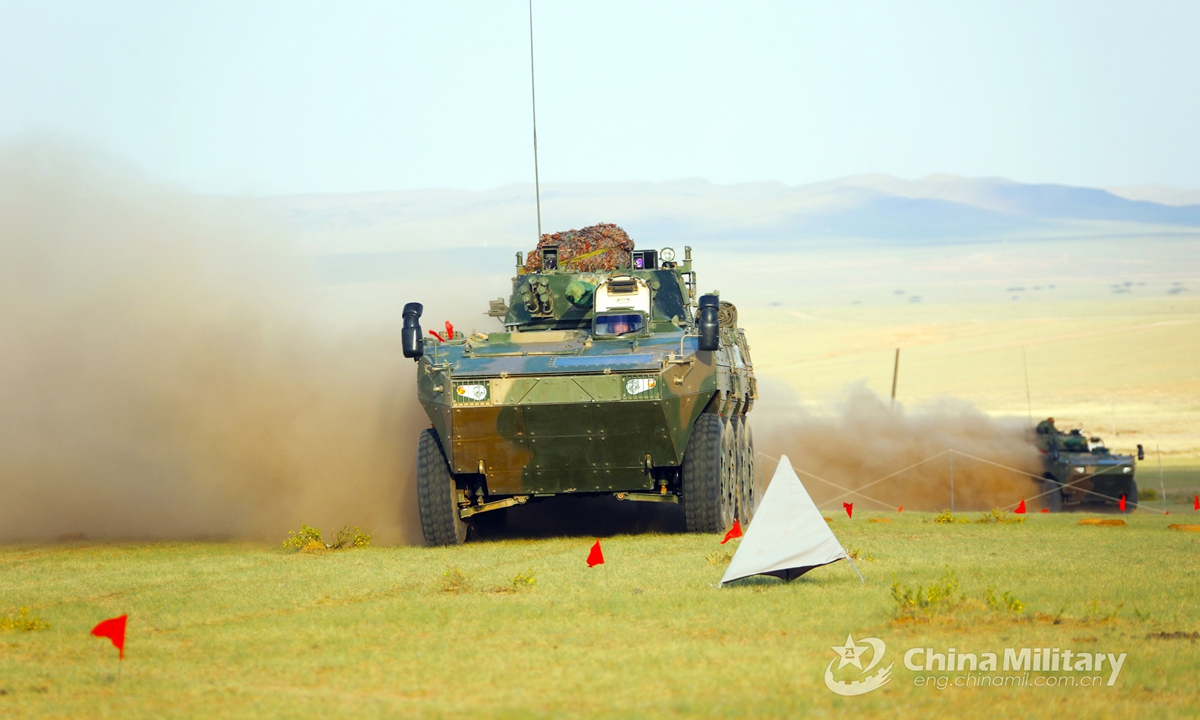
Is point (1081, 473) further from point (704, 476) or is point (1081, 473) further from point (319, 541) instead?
point (319, 541)

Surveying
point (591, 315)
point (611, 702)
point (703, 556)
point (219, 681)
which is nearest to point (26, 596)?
point (219, 681)

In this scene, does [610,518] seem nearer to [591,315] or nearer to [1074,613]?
[591,315]

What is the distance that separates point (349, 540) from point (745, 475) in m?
5.39

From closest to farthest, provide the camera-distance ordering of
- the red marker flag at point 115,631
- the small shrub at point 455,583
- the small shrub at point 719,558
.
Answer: the red marker flag at point 115,631 < the small shrub at point 455,583 < the small shrub at point 719,558

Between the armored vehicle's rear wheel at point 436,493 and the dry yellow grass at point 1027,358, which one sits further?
the dry yellow grass at point 1027,358

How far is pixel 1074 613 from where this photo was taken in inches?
343

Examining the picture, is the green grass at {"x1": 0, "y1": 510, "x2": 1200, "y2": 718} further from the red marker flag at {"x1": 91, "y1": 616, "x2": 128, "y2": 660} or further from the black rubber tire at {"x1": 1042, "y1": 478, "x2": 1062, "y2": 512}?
the black rubber tire at {"x1": 1042, "y1": 478, "x2": 1062, "y2": 512}

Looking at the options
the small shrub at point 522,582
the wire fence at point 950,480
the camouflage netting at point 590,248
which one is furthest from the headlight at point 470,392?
the wire fence at point 950,480

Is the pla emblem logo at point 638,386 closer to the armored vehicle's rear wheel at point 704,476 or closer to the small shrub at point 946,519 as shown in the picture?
the armored vehicle's rear wheel at point 704,476

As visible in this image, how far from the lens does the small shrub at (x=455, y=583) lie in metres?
10.4

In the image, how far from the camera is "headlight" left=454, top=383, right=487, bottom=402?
13586 mm

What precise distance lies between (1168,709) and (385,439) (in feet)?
43.1

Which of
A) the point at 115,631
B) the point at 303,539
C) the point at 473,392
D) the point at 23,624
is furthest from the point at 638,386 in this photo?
the point at 115,631

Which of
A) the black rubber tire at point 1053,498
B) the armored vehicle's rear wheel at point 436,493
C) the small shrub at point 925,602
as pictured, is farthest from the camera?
the black rubber tire at point 1053,498
